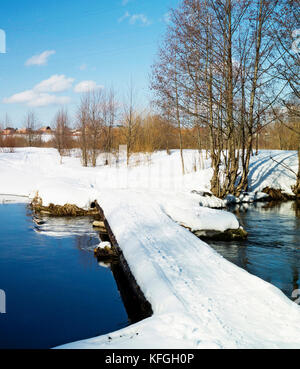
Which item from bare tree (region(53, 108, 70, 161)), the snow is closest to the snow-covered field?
the snow

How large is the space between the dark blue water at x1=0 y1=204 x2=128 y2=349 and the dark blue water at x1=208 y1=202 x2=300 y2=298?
2.91m

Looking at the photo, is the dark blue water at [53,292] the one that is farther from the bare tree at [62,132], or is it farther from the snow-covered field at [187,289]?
the bare tree at [62,132]

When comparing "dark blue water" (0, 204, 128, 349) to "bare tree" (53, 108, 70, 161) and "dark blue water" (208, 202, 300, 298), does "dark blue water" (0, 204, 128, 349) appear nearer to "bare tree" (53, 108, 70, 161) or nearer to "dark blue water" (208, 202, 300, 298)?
"dark blue water" (208, 202, 300, 298)

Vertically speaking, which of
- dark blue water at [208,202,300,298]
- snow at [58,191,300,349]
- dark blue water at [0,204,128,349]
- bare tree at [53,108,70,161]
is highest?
bare tree at [53,108,70,161]

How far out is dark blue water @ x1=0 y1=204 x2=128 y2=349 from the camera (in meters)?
4.46

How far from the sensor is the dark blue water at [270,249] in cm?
621

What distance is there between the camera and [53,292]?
5754 mm

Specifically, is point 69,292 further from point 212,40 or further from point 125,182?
point 125,182

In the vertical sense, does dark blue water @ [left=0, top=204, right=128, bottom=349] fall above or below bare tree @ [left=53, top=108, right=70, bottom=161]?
below

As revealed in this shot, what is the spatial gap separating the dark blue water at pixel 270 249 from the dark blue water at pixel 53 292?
2.91 m

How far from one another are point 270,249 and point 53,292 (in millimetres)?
5224

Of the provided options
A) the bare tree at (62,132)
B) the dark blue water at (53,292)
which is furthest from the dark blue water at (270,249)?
the bare tree at (62,132)

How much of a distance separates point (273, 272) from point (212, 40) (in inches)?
428

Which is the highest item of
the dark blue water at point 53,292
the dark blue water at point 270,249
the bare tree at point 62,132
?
the bare tree at point 62,132
